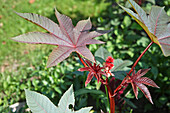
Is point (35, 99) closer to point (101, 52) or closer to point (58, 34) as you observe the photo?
point (58, 34)

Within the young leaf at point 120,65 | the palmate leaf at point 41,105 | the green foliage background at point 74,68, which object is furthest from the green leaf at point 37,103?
the young leaf at point 120,65

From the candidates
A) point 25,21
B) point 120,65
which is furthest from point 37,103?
point 25,21

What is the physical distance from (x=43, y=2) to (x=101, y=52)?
308cm

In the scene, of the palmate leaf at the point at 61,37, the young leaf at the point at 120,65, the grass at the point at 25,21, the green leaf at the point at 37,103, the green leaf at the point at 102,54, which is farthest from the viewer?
the grass at the point at 25,21

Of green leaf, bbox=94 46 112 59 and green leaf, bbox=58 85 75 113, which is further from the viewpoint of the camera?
green leaf, bbox=94 46 112 59

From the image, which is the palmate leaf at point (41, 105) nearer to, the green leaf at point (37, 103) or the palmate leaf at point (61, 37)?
the green leaf at point (37, 103)

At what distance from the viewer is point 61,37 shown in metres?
1.29

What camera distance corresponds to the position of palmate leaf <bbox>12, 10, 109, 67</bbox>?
1.13m

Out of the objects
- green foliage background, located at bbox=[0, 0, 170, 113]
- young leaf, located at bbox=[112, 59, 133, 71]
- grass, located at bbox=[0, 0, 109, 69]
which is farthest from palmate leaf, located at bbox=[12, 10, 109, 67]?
grass, located at bbox=[0, 0, 109, 69]

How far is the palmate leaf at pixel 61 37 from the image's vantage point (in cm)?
113

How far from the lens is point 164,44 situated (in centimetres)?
124

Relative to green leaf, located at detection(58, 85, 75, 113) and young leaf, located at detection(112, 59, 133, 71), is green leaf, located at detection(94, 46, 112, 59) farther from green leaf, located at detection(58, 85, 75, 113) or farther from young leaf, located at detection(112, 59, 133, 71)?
green leaf, located at detection(58, 85, 75, 113)

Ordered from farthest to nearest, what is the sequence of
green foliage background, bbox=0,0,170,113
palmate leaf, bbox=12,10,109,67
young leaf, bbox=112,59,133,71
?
green foliage background, bbox=0,0,170,113 → young leaf, bbox=112,59,133,71 → palmate leaf, bbox=12,10,109,67

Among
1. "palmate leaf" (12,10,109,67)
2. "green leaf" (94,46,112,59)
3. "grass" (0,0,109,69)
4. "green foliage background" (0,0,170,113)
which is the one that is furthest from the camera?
"grass" (0,0,109,69)
